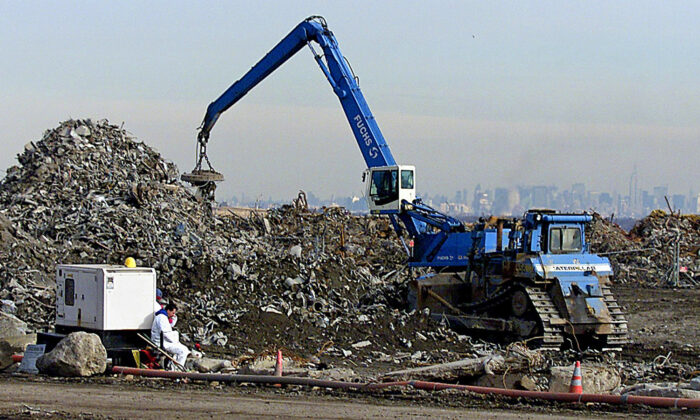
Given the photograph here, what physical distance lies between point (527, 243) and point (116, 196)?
10995 mm

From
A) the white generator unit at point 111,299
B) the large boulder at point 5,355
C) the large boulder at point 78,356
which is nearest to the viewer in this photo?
the large boulder at point 78,356

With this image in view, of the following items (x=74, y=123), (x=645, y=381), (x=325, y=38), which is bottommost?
(x=645, y=381)

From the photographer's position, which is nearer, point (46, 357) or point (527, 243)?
point (46, 357)

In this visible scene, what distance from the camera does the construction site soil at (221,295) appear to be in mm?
12625

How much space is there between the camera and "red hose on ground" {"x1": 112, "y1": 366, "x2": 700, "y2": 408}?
11758 mm

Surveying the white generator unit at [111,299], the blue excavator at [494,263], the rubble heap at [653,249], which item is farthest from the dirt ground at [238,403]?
the rubble heap at [653,249]

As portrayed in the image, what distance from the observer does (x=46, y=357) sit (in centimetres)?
1405

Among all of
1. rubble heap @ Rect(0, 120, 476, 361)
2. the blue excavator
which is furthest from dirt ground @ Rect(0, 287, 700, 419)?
the blue excavator

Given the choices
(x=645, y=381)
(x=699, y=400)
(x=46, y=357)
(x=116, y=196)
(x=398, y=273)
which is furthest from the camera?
(x=398, y=273)

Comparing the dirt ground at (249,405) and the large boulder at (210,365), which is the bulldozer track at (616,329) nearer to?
the dirt ground at (249,405)

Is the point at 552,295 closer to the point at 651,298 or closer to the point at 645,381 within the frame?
the point at 645,381

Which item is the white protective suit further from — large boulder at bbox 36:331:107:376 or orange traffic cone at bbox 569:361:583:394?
orange traffic cone at bbox 569:361:583:394

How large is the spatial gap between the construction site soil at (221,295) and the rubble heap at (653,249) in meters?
2.58

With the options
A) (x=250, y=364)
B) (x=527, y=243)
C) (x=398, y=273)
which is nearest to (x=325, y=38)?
(x=398, y=273)
